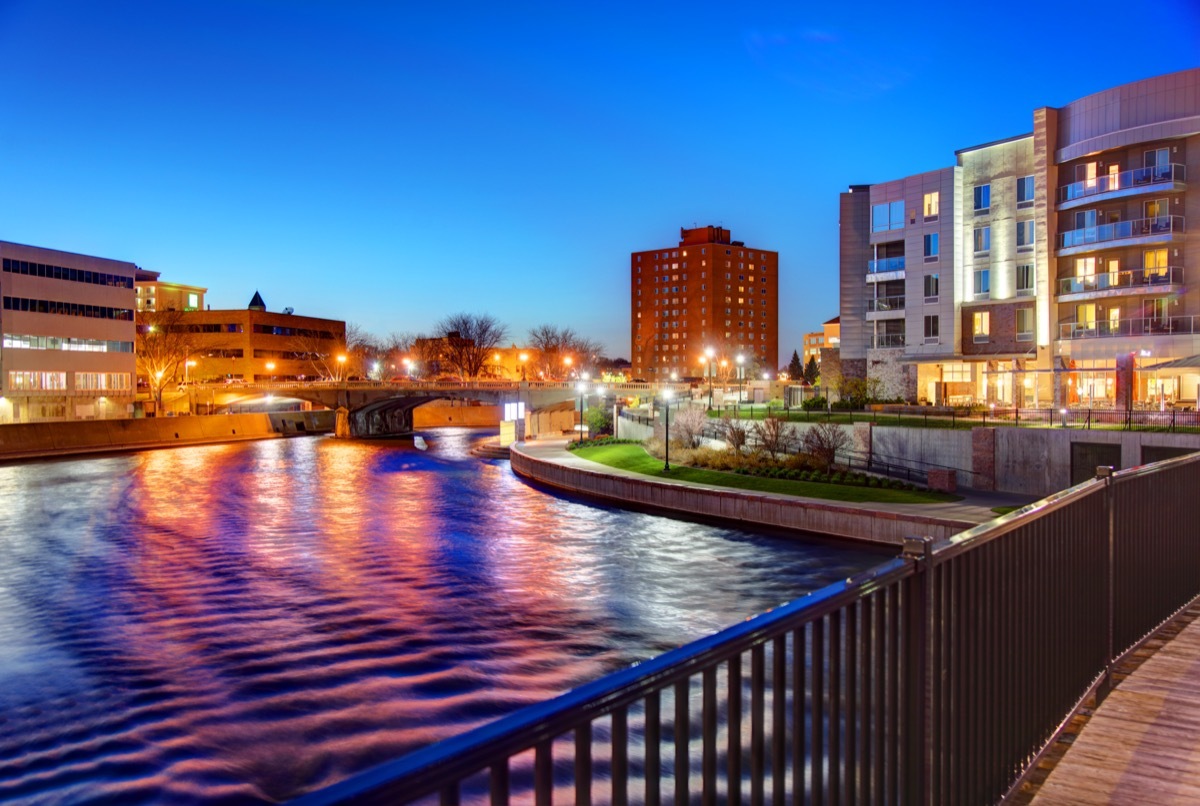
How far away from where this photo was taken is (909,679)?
3.76m

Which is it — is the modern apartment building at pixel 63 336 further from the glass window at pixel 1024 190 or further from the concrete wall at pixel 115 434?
the glass window at pixel 1024 190

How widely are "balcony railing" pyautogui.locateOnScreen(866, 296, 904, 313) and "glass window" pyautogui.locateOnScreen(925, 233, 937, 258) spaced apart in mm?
3652

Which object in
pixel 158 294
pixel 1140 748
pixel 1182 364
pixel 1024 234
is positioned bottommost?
pixel 1140 748

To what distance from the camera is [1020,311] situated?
48406mm

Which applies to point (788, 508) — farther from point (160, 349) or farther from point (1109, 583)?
point (160, 349)

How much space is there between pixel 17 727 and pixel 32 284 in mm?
71264

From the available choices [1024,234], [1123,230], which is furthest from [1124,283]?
[1024,234]

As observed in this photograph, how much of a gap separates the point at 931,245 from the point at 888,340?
21.3 feet

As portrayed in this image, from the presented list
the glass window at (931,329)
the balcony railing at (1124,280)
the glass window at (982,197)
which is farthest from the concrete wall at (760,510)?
the glass window at (982,197)

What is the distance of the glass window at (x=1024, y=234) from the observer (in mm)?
47781

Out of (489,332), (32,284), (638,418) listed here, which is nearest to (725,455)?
(638,418)

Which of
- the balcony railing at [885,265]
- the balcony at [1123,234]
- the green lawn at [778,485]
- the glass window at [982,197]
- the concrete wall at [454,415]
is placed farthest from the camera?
the concrete wall at [454,415]

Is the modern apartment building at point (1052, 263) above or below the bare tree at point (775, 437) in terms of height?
above

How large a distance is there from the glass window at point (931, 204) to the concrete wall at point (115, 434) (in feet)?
194
